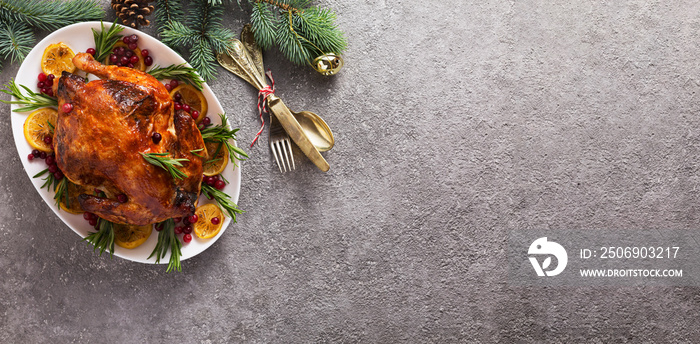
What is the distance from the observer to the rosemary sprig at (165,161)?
1.35 m

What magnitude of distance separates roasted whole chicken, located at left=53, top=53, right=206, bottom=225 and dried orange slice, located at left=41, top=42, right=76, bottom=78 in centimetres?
10

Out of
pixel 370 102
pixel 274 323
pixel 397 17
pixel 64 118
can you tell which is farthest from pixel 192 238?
pixel 397 17

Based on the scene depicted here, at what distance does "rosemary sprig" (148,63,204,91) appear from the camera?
1551mm

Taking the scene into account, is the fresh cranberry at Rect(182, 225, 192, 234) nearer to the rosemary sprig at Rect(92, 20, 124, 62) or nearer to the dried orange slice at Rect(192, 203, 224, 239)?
the dried orange slice at Rect(192, 203, 224, 239)

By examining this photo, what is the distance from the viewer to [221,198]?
1.61m

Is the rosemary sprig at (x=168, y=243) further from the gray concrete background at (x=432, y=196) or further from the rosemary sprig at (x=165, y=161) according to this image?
the rosemary sprig at (x=165, y=161)

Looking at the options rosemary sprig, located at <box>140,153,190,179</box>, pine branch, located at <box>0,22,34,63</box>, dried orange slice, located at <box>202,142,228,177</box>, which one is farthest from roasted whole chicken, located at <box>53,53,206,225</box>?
pine branch, located at <box>0,22,34,63</box>

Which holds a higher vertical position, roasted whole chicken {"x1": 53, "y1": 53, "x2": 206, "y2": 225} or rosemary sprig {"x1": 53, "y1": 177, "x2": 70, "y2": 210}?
roasted whole chicken {"x1": 53, "y1": 53, "x2": 206, "y2": 225}

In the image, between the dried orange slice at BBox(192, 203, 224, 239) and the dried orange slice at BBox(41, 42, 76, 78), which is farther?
the dried orange slice at BBox(192, 203, 224, 239)

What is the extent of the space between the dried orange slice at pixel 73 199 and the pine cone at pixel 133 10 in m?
0.59

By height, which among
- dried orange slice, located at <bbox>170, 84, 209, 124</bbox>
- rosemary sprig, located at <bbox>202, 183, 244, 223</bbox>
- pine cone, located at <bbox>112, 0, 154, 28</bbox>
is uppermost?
pine cone, located at <bbox>112, 0, 154, 28</bbox>

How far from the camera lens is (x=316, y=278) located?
1.76 metres

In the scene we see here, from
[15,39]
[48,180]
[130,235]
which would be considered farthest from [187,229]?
[15,39]

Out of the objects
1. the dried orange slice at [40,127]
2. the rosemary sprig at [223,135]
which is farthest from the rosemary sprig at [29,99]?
the rosemary sprig at [223,135]
